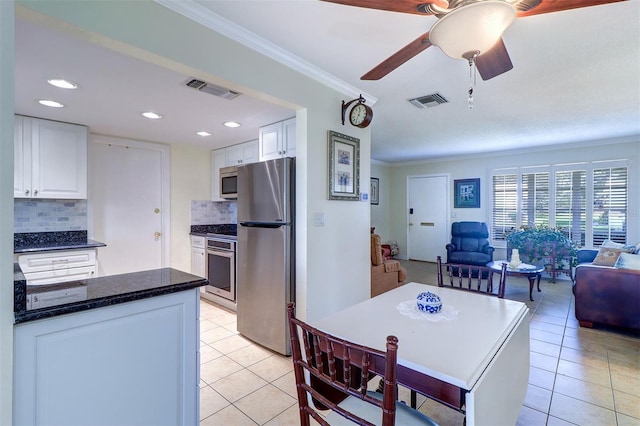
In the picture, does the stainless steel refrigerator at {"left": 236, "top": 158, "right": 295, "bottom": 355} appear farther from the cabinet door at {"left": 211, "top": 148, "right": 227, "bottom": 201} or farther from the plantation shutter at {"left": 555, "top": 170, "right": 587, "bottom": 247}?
the plantation shutter at {"left": 555, "top": 170, "right": 587, "bottom": 247}

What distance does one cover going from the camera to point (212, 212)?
485cm

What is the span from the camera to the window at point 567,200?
4875 mm

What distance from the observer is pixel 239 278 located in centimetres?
305

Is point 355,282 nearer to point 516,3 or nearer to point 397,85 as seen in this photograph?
point 397,85

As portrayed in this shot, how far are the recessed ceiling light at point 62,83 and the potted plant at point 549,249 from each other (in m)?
6.44

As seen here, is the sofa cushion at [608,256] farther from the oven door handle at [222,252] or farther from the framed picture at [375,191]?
the oven door handle at [222,252]

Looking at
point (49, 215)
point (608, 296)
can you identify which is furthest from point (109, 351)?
point (608, 296)

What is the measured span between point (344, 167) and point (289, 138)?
641 mm

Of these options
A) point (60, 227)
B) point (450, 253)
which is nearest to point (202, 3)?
point (60, 227)

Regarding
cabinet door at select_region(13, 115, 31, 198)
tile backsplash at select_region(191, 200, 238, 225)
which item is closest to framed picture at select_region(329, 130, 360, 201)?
tile backsplash at select_region(191, 200, 238, 225)

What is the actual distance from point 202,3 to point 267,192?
4.73 ft

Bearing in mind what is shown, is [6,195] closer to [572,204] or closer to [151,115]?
[151,115]

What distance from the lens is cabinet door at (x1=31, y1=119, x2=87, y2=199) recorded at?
123 inches

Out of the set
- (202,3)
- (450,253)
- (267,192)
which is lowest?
(450,253)
